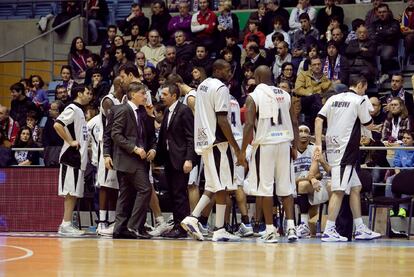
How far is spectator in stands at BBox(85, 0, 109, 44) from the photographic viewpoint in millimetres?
25016

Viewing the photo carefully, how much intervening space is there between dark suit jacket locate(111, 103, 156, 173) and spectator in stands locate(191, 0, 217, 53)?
6.93 metres

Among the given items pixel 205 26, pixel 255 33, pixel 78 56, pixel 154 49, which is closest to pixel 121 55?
pixel 154 49

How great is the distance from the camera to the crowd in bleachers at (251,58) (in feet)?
60.8

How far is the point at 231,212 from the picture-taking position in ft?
55.0

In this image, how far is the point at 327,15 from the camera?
21.2 metres

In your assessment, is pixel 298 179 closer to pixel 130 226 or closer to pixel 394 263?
pixel 130 226

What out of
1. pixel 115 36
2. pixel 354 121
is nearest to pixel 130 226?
pixel 354 121

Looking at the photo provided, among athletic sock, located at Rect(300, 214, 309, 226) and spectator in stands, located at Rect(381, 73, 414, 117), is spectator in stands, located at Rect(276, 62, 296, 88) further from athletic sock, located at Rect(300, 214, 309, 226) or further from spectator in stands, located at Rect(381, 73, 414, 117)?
athletic sock, located at Rect(300, 214, 309, 226)

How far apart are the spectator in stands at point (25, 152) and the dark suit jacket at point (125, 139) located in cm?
499

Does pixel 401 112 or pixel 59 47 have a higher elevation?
pixel 59 47

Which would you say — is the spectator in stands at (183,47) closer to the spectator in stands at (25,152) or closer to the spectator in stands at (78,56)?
the spectator in stands at (78,56)

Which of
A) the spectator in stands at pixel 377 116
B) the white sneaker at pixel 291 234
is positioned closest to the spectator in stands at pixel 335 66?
the spectator in stands at pixel 377 116

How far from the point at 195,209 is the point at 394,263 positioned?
4013 mm

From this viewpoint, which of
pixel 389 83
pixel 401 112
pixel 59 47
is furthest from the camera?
pixel 59 47
